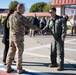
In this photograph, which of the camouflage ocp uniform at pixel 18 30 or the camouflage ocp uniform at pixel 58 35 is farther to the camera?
the camouflage ocp uniform at pixel 58 35

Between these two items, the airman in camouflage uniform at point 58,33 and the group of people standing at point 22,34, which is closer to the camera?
the group of people standing at point 22,34

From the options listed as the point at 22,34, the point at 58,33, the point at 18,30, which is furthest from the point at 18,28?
the point at 58,33

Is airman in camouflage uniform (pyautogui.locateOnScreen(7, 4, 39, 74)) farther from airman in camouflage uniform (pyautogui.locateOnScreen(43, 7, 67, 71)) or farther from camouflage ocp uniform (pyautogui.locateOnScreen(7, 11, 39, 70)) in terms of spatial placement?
airman in camouflage uniform (pyautogui.locateOnScreen(43, 7, 67, 71))

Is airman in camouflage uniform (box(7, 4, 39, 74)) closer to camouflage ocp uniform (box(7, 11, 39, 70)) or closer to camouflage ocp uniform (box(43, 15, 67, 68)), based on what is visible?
camouflage ocp uniform (box(7, 11, 39, 70))

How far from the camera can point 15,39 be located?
785 cm

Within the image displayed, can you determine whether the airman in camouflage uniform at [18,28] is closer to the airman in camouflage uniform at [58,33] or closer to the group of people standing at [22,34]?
the group of people standing at [22,34]

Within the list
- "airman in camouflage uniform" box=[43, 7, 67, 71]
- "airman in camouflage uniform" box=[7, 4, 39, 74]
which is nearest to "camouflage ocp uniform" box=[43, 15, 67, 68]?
"airman in camouflage uniform" box=[43, 7, 67, 71]

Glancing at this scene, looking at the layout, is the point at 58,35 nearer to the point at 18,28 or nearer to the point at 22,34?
the point at 22,34

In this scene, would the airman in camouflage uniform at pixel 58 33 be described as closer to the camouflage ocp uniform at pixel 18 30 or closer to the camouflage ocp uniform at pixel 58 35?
the camouflage ocp uniform at pixel 58 35

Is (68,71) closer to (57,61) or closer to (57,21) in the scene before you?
(57,61)

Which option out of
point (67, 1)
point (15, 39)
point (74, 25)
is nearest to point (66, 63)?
point (15, 39)

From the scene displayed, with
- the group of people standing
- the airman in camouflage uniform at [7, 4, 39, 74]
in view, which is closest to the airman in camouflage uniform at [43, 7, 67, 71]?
the group of people standing

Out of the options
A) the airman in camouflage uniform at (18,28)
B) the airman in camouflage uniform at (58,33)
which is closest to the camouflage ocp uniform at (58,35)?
the airman in camouflage uniform at (58,33)

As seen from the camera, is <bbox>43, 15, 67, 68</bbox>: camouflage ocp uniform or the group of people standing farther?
<bbox>43, 15, 67, 68</bbox>: camouflage ocp uniform
